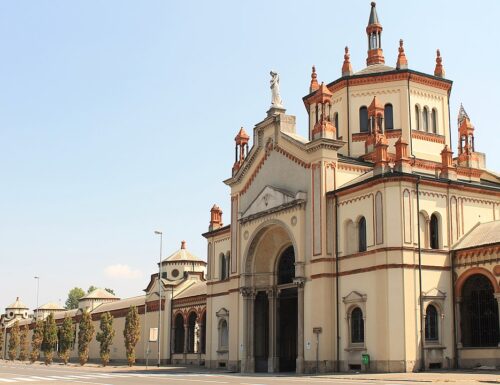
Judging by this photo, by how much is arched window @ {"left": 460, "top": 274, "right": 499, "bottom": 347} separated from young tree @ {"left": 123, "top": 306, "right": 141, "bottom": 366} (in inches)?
1371

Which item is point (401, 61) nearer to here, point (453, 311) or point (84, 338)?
point (453, 311)

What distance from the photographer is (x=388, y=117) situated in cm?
5094

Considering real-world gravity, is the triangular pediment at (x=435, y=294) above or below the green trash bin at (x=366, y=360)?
above

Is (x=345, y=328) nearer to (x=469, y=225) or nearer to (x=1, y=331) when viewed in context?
(x=469, y=225)

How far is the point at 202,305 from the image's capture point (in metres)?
67.2

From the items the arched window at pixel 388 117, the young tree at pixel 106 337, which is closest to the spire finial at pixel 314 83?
the arched window at pixel 388 117

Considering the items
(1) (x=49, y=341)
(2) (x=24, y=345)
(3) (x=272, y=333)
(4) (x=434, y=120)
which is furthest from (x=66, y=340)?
(4) (x=434, y=120)

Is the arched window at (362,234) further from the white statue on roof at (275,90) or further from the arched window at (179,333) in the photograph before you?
the arched window at (179,333)

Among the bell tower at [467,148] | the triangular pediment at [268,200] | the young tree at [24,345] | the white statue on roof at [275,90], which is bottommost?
the young tree at [24,345]

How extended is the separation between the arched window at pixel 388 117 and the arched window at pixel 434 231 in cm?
1016

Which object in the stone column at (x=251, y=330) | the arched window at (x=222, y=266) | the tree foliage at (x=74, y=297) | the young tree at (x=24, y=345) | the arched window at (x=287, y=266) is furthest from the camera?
the tree foliage at (x=74, y=297)

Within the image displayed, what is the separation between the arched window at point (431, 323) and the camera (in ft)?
133

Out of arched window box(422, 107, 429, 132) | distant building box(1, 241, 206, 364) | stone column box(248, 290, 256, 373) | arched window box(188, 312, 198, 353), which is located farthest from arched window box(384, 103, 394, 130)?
arched window box(188, 312, 198, 353)

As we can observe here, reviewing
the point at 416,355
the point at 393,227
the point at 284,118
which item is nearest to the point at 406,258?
the point at 393,227
